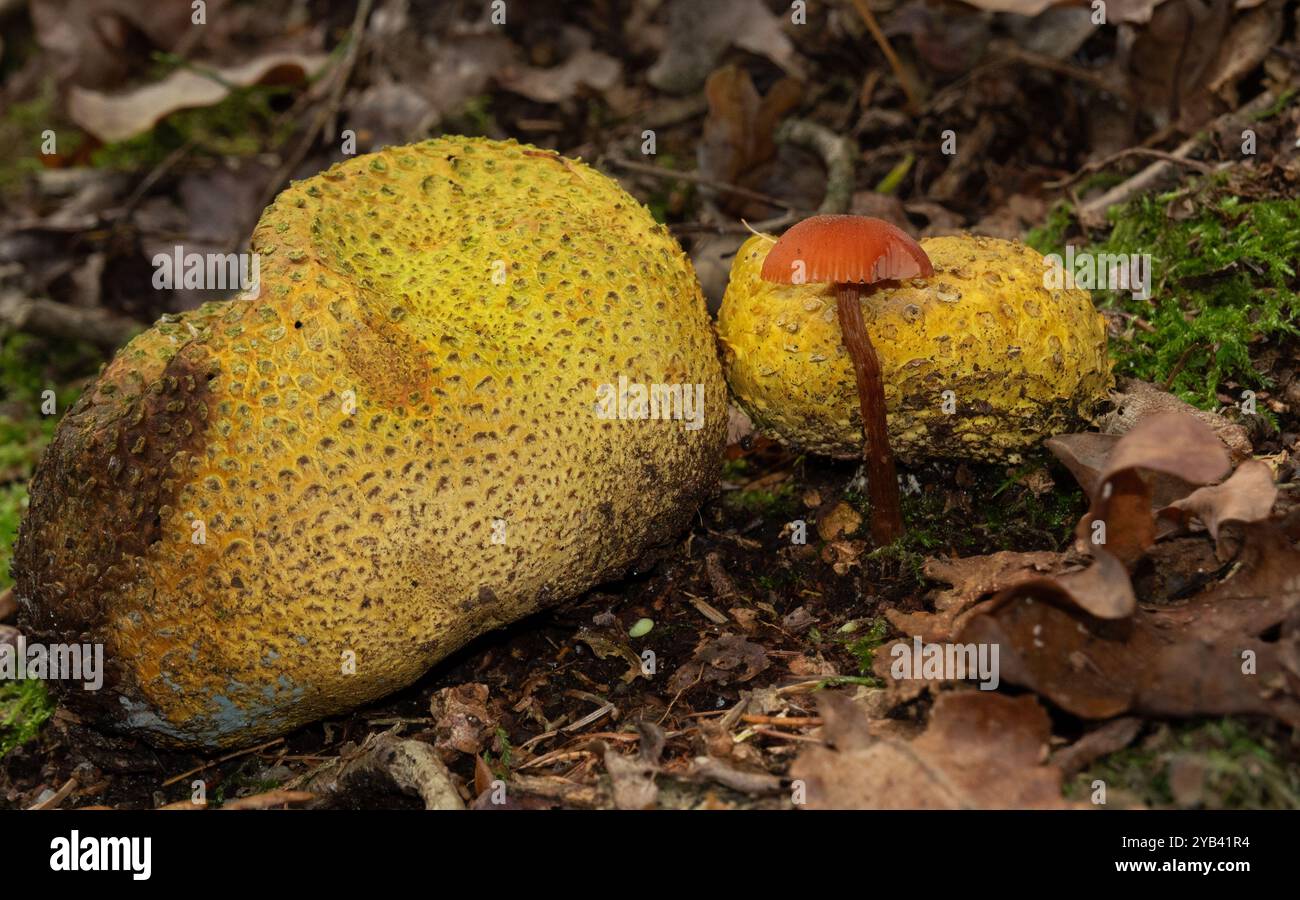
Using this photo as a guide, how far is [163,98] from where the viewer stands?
19.7ft

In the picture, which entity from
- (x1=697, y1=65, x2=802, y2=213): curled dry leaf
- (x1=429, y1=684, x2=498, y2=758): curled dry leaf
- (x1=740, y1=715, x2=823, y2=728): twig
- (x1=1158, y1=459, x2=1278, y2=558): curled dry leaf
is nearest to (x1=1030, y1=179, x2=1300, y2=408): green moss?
(x1=1158, y1=459, x2=1278, y2=558): curled dry leaf

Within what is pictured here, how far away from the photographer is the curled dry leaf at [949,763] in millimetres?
2193

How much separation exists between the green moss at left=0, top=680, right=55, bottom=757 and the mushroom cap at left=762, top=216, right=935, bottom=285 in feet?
8.39

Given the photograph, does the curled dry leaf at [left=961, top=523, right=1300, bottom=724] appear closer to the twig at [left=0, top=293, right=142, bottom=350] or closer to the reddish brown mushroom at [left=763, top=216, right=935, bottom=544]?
the reddish brown mushroom at [left=763, top=216, right=935, bottom=544]

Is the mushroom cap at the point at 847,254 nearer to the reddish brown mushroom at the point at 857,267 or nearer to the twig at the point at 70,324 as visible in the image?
the reddish brown mushroom at the point at 857,267

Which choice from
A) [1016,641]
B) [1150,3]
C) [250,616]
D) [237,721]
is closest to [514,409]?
[250,616]

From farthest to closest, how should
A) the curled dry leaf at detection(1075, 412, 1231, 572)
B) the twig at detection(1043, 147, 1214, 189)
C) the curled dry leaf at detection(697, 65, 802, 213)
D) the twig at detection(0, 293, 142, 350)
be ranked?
the twig at detection(0, 293, 142, 350)
the curled dry leaf at detection(697, 65, 802, 213)
the twig at detection(1043, 147, 1214, 189)
the curled dry leaf at detection(1075, 412, 1231, 572)

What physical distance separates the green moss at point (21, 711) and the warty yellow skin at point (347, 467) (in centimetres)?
59

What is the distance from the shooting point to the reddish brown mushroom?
274cm

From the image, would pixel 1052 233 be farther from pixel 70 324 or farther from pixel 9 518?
pixel 70 324

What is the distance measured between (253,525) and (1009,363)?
1.95 meters

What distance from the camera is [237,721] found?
2.89 meters
